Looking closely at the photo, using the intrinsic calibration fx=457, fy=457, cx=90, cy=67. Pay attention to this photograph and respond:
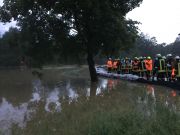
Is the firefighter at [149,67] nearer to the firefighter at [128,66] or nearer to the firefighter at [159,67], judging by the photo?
the firefighter at [159,67]

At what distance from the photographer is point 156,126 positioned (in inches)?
381

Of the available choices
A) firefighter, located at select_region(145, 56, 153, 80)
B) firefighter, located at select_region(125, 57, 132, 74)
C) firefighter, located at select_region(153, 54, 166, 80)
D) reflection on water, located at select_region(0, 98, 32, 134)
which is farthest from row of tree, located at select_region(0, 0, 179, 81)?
reflection on water, located at select_region(0, 98, 32, 134)

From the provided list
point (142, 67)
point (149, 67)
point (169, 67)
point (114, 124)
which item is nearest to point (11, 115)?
point (114, 124)

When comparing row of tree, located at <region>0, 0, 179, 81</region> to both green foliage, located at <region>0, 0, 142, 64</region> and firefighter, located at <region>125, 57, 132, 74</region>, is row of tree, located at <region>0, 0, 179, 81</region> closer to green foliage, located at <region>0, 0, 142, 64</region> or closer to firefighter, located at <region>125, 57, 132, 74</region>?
green foliage, located at <region>0, 0, 142, 64</region>

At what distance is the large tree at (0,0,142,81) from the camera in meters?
35.3

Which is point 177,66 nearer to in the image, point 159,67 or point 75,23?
point 159,67

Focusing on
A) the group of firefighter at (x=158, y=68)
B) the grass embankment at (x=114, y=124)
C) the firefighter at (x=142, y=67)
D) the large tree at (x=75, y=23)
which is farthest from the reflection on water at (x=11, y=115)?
the large tree at (x=75, y=23)

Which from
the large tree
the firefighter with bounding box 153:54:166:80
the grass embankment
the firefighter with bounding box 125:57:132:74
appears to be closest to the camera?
the grass embankment

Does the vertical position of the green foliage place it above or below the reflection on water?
above

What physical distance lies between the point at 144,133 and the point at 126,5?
28891mm

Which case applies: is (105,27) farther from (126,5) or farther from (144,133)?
(144,133)

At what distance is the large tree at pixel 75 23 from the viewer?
1391 inches

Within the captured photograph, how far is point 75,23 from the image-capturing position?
37.5 meters

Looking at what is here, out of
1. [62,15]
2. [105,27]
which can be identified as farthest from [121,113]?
[62,15]
